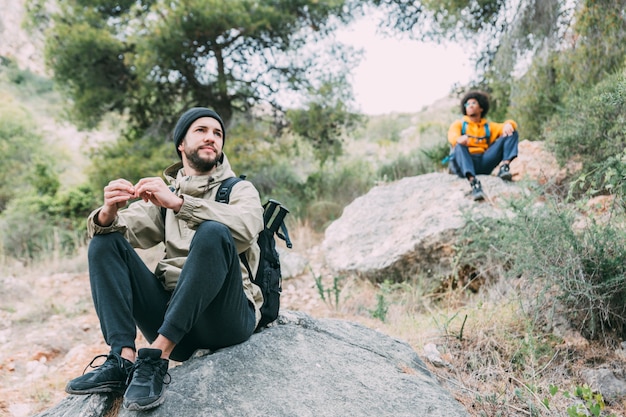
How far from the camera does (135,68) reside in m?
8.38

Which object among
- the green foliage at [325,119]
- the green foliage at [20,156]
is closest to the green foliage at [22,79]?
the green foliage at [20,156]

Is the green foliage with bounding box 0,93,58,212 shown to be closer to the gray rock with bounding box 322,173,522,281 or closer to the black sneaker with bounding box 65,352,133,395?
the gray rock with bounding box 322,173,522,281

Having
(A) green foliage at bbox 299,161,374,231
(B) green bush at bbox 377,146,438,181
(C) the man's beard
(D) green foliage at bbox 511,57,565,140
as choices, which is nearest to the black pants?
(C) the man's beard

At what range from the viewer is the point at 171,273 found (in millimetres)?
2377

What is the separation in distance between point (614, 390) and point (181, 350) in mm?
2492

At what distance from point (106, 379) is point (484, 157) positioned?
4.93 metres

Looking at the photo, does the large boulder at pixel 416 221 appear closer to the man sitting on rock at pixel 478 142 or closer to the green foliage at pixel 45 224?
the man sitting on rock at pixel 478 142

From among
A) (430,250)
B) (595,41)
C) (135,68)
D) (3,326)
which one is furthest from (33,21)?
(595,41)

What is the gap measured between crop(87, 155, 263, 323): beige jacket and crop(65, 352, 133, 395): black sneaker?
1.49ft

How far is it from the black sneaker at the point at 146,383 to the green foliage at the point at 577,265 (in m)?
2.40

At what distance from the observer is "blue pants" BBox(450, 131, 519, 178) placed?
5.45 meters

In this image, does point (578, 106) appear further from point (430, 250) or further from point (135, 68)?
point (135, 68)

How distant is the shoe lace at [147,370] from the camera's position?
1965mm

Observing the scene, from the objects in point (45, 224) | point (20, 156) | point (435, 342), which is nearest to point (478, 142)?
point (435, 342)
